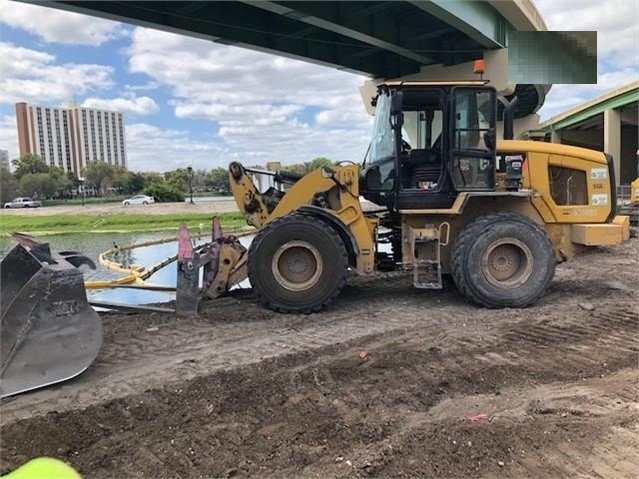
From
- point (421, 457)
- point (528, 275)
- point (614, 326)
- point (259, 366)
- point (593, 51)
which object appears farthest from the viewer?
point (593, 51)

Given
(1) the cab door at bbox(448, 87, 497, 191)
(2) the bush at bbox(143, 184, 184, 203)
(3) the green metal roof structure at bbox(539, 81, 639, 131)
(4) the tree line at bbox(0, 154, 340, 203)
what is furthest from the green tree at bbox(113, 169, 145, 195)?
(1) the cab door at bbox(448, 87, 497, 191)

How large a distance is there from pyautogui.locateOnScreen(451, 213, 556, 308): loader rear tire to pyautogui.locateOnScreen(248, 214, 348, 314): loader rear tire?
1419 millimetres

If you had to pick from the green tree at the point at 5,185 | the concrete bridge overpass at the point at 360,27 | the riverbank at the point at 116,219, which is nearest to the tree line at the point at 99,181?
the riverbank at the point at 116,219

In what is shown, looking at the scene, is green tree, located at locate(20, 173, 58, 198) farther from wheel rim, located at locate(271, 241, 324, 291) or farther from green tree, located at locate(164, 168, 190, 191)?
wheel rim, located at locate(271, 241, 324, 291)

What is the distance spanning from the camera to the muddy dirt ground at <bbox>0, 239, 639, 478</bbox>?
2998mm

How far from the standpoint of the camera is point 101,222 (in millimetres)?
21516

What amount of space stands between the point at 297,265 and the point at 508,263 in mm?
2510

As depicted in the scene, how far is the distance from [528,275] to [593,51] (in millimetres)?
10145

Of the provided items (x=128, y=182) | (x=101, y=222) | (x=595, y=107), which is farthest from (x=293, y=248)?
(x=128, y=182)

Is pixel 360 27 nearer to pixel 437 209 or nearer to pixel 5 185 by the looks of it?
pixel 437 209

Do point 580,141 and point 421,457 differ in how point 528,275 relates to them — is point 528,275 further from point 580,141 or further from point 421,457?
point 580,141

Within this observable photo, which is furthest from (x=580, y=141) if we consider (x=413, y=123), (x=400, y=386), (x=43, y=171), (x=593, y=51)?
(x=400, y=386)

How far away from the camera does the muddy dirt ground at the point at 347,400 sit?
9.84 ft

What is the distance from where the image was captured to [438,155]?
6766 mm
